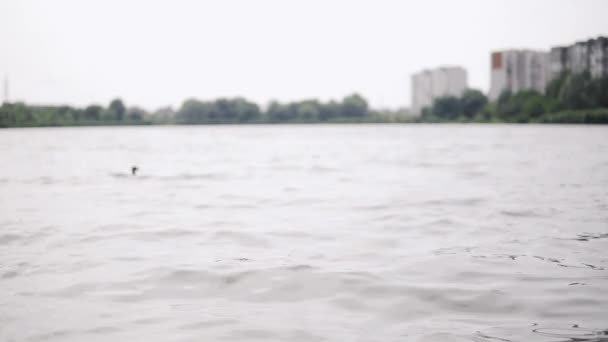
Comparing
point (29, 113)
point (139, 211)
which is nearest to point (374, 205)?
point (139, 211)

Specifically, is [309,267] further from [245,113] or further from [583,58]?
[245,113]

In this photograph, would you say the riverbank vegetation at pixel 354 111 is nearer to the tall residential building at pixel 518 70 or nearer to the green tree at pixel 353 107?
the green tree at pixel 353 107

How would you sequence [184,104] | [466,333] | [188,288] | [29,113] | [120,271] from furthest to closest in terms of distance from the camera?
[184,104]
[29,113]
[120,271]
[188,288]
[466,333]

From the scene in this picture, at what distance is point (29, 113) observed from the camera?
140 metres

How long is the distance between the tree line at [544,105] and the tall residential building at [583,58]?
16.0ft

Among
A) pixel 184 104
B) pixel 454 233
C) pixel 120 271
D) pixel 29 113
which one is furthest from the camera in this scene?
pixel 184 104

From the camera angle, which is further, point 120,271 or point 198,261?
point 198,261

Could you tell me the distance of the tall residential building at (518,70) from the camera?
472 feet

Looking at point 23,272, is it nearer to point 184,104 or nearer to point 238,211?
point 238,211

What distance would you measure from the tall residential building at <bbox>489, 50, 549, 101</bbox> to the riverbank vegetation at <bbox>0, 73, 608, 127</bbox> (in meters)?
15.7

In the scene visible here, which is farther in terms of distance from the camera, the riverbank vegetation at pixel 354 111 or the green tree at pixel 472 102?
the green tree at pixel 472 102

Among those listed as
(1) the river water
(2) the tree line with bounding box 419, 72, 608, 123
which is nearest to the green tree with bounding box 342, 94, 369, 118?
(2) the tree line with bounding box 419, 72, 608, 123

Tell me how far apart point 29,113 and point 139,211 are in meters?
143

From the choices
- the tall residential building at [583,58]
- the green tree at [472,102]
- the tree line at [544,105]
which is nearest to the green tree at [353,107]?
the tree line at [544,105]
